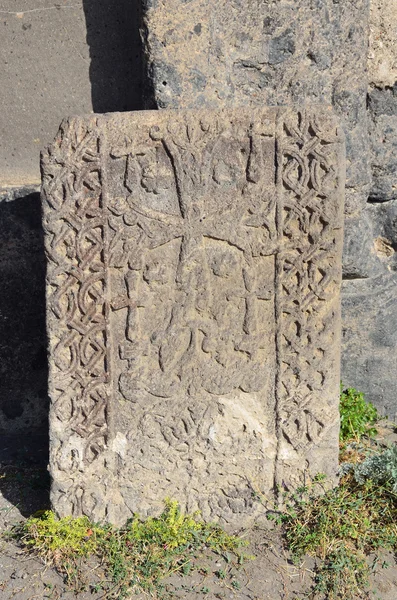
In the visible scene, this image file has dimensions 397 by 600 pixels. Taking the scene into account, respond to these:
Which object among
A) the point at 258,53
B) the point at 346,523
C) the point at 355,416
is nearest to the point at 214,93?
the point at 258,53

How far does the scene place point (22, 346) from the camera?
323cm

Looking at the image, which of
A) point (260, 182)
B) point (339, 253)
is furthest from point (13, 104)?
point (339, 253)

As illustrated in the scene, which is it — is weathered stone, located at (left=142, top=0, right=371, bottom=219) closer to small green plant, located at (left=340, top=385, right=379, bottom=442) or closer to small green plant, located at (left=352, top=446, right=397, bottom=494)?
small green plant, located at (left=340, top=385, right=379, bottom=442)

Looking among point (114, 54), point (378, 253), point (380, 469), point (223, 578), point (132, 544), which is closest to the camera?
point (223, 578)

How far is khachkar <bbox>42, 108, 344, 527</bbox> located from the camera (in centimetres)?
237

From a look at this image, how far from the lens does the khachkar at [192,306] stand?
2.37 metres

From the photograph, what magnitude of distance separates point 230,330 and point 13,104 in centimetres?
146

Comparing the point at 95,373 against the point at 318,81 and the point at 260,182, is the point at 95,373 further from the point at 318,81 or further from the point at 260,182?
the point at 318,81

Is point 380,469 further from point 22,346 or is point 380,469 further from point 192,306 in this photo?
point 22,346

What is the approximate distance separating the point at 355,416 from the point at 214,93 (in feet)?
5.17

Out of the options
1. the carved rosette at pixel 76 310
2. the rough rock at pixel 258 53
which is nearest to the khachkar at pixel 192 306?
the carved rosette at pixel 76 310

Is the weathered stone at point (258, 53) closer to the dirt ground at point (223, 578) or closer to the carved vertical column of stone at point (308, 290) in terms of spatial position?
the carved vertical column of stone at point (308, 290)

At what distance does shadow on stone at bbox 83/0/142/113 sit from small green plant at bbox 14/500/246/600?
1.71 meters

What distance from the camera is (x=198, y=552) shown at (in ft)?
8.25
